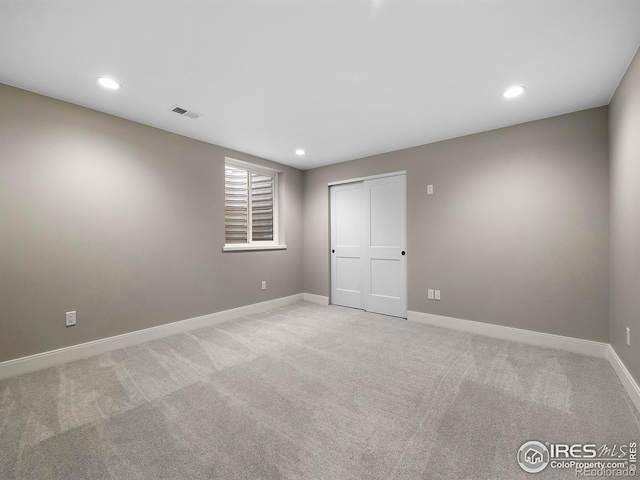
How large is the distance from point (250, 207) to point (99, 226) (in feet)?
6.61

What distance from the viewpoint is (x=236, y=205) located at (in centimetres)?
431

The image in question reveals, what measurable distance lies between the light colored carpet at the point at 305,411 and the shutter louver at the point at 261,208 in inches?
80.9

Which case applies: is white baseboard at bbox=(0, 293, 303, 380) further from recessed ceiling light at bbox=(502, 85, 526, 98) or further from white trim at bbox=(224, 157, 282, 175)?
recessed ceiling light at bbox=(502, 85, 526, 98)

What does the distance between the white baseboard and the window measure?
0.95 meters

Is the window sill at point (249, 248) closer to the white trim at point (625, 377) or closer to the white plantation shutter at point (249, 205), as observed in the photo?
the white plantation shutter at point (249, 205)

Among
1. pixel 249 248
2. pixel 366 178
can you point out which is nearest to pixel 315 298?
pixel 249 248

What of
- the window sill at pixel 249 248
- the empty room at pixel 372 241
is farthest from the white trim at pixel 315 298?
the window sill at pixel 249 248

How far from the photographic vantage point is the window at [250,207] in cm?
422

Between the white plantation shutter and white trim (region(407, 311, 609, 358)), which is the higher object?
the white plantation shutter

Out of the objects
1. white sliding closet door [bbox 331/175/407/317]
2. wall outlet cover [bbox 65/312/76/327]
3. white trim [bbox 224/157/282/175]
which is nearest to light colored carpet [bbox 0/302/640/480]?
wall outlet cover [bbox 65/312/76/327]

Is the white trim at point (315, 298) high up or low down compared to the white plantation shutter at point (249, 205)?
down

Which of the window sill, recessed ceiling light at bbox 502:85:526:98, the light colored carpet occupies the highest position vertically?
recessed ceiling light at bbox 502:85:526:98

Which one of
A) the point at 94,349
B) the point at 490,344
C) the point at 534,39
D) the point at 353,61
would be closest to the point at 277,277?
the point at 94,349

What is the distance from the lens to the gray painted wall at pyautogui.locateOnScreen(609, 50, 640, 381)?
1956 mm
